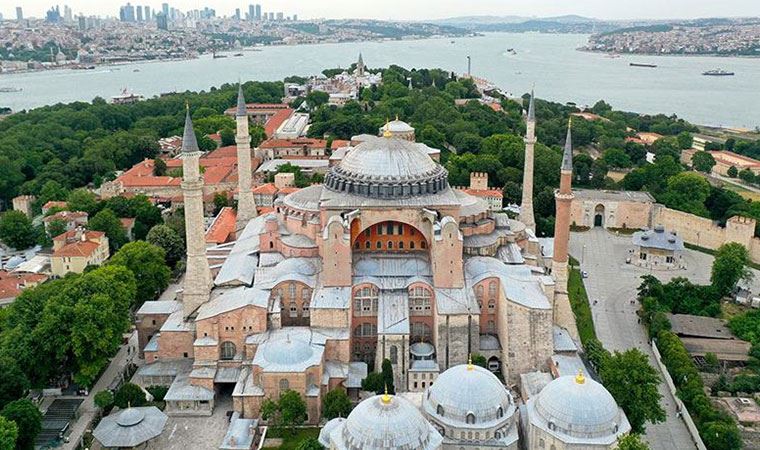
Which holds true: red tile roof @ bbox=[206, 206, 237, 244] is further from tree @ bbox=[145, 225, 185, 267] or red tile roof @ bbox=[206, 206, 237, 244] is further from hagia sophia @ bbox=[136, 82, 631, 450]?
hagia sophia @ bbox=[136, 82, 631, 450]

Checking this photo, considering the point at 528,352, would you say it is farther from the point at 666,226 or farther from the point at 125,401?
the point at 666,226

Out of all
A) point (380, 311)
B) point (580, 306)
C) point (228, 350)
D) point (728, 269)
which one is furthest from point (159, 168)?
point (728, 269)

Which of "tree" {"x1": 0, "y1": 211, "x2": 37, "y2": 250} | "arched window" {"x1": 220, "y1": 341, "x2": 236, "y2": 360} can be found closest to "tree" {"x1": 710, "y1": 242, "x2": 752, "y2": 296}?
"arched window" {"x1": 220, "y1": 341, "x2": 236, "y2": 360}

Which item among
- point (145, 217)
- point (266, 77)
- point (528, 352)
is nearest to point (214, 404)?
point (528, 352)

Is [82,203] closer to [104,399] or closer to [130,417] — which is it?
[104,399]

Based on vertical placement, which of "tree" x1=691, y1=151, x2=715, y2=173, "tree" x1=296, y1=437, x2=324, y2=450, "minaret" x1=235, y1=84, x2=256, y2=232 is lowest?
"tree" x1=296, y1=437, x2=324, y2=450

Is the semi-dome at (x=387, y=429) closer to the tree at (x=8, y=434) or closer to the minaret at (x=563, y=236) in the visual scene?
the tree at (x=8, y=434)
